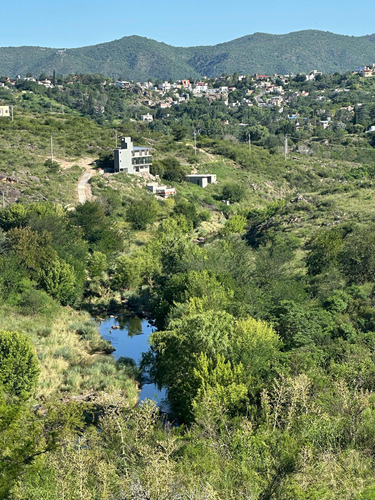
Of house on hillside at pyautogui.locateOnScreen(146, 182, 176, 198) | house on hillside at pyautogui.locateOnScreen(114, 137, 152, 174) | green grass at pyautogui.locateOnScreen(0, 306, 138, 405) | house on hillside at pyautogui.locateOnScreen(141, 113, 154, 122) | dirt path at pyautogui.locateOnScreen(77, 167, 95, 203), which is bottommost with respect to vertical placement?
green grass at pyautogui.locateOnScreen(0, 306, 138, 405)

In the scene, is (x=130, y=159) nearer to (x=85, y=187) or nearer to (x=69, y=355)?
(x=85, y=187)

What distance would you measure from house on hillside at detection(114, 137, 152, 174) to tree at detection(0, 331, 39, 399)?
206 ft

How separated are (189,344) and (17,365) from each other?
34.0 ft

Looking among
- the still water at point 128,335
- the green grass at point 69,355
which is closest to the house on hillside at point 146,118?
the still water at point 128,335

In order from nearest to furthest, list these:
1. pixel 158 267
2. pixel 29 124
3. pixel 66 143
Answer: pixel 158 267 → pixel 66 143 → pixel 29 124

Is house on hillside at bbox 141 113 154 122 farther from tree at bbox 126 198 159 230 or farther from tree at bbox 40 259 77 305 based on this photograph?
tree at bbox 40 259 77 305

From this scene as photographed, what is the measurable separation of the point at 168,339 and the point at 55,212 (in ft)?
126

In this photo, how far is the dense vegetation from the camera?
19500mm

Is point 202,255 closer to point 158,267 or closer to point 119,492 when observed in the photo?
point 158,267

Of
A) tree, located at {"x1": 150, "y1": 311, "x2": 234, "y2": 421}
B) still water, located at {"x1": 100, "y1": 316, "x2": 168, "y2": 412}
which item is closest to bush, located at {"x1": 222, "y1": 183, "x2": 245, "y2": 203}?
still water, located at {"x1": 100, "y1": 316, "x2": 168, "y2": 412}

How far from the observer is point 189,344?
108ft

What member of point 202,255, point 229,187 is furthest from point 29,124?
point 202,255

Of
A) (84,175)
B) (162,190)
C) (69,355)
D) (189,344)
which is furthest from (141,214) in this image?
(189,344)

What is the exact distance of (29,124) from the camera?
113188mm
